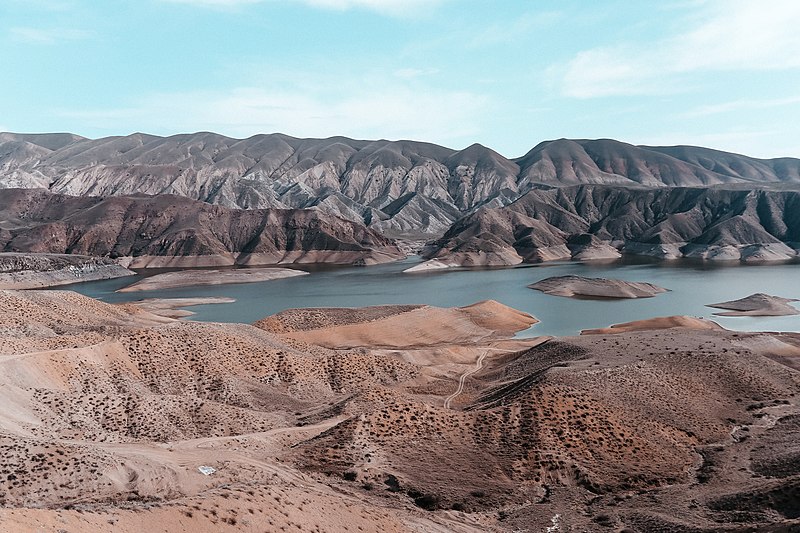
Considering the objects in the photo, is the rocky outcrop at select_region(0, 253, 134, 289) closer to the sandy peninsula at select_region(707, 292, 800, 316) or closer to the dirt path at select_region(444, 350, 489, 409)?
the dirt path at select_region(444, 350, 489, 409)

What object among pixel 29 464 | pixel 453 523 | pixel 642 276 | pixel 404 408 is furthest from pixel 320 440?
pixel 642 276

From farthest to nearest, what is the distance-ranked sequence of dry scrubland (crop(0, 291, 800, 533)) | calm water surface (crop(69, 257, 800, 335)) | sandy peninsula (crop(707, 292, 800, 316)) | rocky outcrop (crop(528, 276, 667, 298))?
rocky outcrop (crop(528, 276, 667, 298)) < calm water surface (crop(69, 257, 800, 335)) < sandy peninsula (crop(707, 292, 800, 316)) < dry scrubland (crop(0, 291, 800, 533))

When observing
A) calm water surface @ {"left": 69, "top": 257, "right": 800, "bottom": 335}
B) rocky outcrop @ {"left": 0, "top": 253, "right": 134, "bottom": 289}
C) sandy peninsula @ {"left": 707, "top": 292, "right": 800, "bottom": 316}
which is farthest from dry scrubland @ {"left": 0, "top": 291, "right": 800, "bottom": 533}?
rocky outcrop @ {"left": 0, "top": 253, "right": 134, "bottom": 289}

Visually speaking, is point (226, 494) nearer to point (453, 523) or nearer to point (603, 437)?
point (453, 523)

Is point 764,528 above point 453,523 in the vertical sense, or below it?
above

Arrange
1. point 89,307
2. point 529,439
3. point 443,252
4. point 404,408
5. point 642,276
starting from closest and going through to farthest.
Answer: point 529,439, point 404,408, point 89,307, point 642,276, point 443,252

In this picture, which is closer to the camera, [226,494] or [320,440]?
[226,494]
